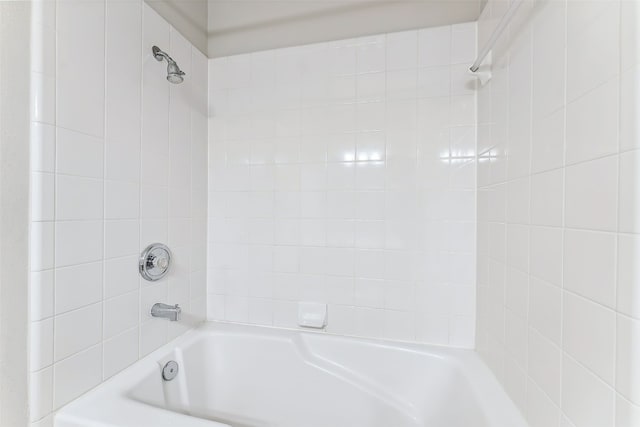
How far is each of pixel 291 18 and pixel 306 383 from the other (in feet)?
5.82

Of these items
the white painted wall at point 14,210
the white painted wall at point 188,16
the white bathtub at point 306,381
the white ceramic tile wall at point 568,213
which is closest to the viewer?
the white ceramic tile wall at point 568,213

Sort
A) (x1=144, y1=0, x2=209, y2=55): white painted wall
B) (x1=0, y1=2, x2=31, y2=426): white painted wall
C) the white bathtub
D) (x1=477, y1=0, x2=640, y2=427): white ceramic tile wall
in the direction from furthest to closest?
(x1=144, y1=0, x2=209, y2=55): white painted wall → the white bathtub → (x1=0, y1=2, x2=31, y2=426): white painted wall → (x1=477, y1=0, x2=640, y2=427): white ceramic tile wall

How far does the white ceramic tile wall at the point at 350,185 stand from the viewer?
1249mm

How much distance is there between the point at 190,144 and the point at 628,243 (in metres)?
1.54

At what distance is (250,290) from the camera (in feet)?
4.87

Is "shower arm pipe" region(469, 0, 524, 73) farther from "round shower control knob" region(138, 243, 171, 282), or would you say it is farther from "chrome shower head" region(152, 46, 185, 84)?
"round shower control knob" region(138, 243, 171, 282)

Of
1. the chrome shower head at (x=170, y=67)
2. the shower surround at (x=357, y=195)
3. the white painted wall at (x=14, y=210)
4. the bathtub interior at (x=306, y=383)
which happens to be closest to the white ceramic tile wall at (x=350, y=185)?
the shower surround at (x=357, y=195)

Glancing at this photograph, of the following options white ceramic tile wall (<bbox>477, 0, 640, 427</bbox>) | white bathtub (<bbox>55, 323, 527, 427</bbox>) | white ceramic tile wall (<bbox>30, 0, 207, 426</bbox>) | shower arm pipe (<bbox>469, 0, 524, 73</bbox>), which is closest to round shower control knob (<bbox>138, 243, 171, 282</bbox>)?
white ceramic tile wall (<bbox>30, 0, 207, 426</bbox>)

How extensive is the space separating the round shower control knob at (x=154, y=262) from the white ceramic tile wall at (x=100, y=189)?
29 mm

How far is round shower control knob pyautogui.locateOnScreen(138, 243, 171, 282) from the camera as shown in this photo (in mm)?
1103

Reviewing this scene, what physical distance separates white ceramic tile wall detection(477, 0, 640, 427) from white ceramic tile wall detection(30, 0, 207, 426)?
1304 mm

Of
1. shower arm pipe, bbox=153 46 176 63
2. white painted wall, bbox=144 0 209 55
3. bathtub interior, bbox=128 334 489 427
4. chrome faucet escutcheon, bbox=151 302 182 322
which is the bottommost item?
bathtub interior, bbox=128 334 489 427

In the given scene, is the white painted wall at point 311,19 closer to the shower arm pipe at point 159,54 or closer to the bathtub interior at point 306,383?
the shower arm pipe at point 159,54

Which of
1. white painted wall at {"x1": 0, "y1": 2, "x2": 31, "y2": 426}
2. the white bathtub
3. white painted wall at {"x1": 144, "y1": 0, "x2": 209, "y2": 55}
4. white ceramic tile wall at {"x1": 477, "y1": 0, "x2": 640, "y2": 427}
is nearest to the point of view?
white ceramic tile wall at {"x1": 477, "y1": 0, "x2": 640, "y2": 427}
